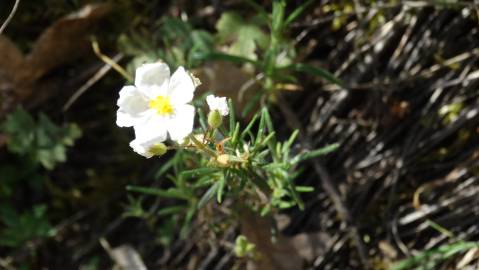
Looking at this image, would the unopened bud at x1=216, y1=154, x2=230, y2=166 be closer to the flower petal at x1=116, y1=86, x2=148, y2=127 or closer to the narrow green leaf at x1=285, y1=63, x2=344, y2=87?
the flower petal at x1=116, y1=86, x2=148, y2=127

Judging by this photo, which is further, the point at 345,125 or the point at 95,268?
the point at 95,268

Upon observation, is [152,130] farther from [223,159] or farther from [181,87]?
[223,159]

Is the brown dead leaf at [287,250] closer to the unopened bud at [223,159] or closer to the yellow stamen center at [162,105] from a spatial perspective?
the unopened bud at [223,159]

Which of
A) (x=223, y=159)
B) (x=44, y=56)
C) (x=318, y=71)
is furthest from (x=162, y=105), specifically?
(x=44, y=56)

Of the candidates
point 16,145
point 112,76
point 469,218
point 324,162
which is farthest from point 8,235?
point 469,218

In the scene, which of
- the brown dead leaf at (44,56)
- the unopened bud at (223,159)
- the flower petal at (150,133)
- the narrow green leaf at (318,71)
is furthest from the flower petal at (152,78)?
the brown dead leaf at (44,56)

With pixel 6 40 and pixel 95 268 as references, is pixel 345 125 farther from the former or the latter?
pixel 6 40
